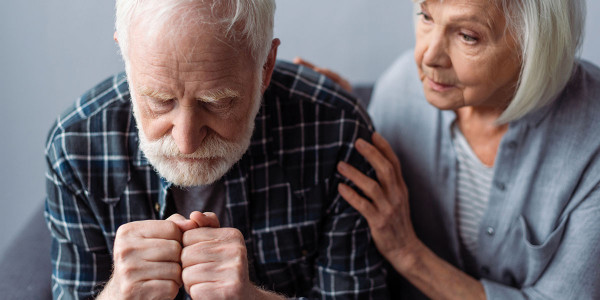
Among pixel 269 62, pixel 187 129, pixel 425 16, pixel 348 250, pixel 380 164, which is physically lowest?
pixel 348 250

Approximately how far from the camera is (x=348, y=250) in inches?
57.1

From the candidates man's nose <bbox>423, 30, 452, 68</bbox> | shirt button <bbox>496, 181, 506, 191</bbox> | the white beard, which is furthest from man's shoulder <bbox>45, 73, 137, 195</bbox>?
shirt button <bbox>496, 181, 506, 191</bbox>

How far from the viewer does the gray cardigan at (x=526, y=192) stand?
1478mm

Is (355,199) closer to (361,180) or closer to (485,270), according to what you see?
(361,180)

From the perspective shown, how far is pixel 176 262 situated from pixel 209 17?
455 millimetres

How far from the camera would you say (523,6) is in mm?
1290

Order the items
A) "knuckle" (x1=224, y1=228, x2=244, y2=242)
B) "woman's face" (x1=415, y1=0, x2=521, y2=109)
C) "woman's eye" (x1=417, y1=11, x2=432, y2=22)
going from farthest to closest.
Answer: "woman's eye" (x1=417, y1=11, x2=432, y2=22), "woman's face" (x1=415, y1=0, x2=521, y2=109), "knuckle" (x1=224, y1=228, x2=244, y2=242)

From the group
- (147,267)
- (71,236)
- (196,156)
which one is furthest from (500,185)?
(71,236)

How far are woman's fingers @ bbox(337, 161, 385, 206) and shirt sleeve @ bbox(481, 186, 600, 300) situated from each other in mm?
432

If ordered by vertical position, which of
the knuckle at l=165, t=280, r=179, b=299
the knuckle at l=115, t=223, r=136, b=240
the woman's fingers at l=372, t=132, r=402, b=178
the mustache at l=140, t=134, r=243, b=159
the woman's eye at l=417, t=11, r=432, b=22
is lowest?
the knuckle at l=165, t=280, r=179, b=299

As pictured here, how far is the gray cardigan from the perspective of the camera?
148cm

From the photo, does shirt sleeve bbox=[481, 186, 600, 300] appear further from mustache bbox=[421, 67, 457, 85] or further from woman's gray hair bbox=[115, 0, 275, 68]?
woman's gray hair bbox=[115, 0, 275, 68]

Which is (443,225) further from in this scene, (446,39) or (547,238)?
(446,39)

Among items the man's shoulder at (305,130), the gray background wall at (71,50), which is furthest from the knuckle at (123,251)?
the gray background wall at (71,50)
